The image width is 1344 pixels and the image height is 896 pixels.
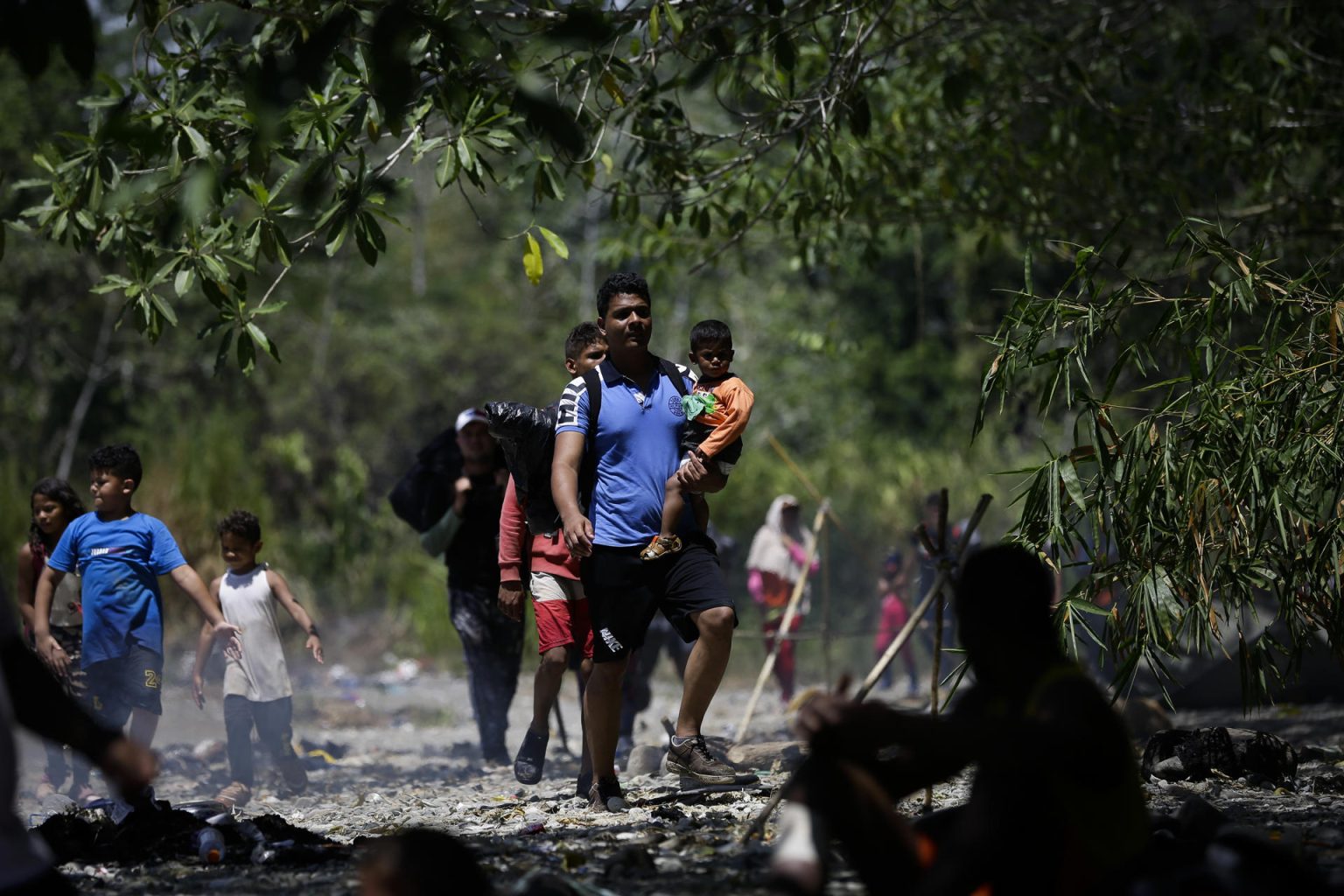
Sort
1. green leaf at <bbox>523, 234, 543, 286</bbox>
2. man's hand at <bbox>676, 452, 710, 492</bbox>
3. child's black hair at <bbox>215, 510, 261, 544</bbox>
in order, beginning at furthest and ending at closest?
child's black hair at <bbox>215, 510, 261, 544</bbox> < green leaf at <bbox>523, 234, 543, 286</bbox> < man's hand at <bbox>676, 452, 710, 492</bbox>

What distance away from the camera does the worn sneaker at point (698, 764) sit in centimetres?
589

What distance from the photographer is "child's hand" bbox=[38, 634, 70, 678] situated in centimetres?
736

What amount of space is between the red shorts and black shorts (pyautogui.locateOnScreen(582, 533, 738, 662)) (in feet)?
3.48

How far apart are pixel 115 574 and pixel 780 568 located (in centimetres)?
714

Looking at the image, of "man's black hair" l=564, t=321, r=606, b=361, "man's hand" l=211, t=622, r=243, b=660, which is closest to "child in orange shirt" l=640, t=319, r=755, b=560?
"man's black hair" l=564, t=321, r=606, b=361

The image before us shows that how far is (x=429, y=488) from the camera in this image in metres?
8.69

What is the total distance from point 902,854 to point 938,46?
7944 mm

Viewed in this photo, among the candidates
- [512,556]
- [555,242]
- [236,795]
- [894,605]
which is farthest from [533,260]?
[894,605]

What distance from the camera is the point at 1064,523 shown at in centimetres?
586

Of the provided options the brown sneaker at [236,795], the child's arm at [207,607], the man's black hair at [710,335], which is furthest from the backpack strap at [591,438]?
the brown sneaker at [236,795]

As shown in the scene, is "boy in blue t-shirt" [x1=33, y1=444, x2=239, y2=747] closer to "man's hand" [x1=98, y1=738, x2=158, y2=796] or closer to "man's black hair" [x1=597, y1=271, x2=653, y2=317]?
"man's black hair" [x1=597, y1=271, x2=653, y2=317]

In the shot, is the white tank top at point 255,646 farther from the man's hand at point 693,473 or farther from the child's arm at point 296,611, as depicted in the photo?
the man's hand at point 693,473

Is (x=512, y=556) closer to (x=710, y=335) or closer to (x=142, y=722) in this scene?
(x=710, y=335)

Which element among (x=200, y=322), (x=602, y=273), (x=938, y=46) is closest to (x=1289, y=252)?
(x=938, y=46)
